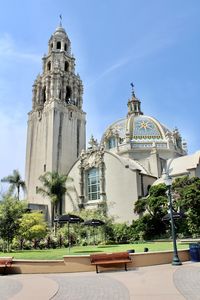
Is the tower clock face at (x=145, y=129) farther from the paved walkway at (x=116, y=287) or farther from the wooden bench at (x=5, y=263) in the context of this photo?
the paved walkway at (x=116, y=287)

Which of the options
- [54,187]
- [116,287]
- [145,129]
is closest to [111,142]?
[145,129]

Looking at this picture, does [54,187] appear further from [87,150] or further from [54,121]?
[54,121]

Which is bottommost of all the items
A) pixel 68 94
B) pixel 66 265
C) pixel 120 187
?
pixel 66 265

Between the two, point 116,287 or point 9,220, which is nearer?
point 116,287

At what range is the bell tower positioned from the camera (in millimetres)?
50875

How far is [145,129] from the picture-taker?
52062 mm

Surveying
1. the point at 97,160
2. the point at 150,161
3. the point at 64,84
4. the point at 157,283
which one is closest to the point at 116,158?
the point at 97,160

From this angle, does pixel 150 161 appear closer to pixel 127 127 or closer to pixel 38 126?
pixel 127 127

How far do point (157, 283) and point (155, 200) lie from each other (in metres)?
24.6

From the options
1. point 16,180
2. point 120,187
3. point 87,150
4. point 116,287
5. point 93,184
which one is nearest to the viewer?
point 116,287

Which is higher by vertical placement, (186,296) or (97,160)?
(97,160)

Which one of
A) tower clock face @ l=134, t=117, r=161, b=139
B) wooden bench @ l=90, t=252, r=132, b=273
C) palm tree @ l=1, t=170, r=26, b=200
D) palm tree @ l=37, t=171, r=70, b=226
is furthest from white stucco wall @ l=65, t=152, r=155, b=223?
wooden bench @ l=90, t=252, r=132, b=273

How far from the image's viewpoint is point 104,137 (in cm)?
5491

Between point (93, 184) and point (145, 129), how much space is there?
47.2ft
